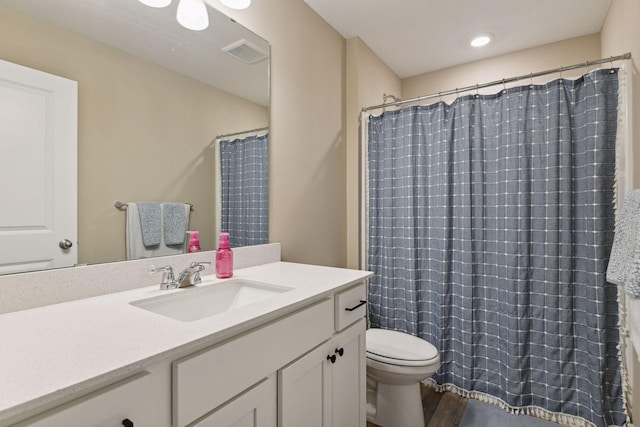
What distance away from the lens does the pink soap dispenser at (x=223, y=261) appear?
1309 mm

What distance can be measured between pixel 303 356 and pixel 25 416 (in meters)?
0.68

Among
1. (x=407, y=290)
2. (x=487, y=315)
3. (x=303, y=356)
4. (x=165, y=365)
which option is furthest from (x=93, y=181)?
(x=487, y=315)

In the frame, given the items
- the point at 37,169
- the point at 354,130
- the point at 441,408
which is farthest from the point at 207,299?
the point at 354,130

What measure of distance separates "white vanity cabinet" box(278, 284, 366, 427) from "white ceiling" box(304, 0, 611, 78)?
1.73m

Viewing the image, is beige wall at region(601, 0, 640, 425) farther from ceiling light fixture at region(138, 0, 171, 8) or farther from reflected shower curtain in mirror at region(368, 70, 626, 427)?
ceiling light fixture at region(138, 0, 171, 8)

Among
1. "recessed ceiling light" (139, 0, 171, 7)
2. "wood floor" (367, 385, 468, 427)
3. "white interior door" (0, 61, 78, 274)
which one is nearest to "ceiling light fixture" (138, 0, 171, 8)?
"recessed ceiling light" (139, 0, 171, 7)

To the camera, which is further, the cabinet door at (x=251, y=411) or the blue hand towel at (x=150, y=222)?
the blue hand towel at (x=150, y=222)

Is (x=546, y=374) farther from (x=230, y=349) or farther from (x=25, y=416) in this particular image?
(x=25, y=416)

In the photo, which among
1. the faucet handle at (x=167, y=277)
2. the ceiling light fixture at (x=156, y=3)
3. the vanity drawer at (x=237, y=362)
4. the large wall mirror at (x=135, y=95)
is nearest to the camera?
the vanity drawer at (x=237, y=362)

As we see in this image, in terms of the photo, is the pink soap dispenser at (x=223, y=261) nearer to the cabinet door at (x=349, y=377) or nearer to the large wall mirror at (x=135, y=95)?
the large wall mirror at (x=135, y=95)

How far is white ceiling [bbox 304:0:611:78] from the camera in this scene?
1.95 meters

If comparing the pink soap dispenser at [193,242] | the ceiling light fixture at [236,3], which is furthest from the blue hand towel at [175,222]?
the ceiling light fixture at [236,3]

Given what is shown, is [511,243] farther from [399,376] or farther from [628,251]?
[399,376]

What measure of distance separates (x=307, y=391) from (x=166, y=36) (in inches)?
56.3
